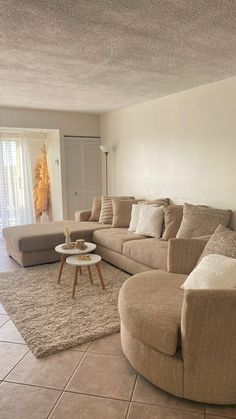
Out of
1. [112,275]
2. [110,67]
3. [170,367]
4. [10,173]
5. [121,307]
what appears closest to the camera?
[170,367]

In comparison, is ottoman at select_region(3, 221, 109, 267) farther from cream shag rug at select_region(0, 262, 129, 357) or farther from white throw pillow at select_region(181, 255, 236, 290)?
white throw pillow at select_region(181, 255, 236, 290)

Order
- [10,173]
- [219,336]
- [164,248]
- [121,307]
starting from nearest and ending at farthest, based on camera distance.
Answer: [219,336], [121,307], [164,248], [10,173]

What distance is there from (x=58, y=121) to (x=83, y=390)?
491 cm

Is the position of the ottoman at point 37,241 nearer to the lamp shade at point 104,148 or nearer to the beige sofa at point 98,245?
the beige sofa at point 98,245

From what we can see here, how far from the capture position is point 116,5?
1.91 meters

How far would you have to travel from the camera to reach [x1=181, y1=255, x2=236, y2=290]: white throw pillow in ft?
6.93

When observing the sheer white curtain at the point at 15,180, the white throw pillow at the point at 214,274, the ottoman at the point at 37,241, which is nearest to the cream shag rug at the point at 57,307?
the ottoman at the point at 37,241

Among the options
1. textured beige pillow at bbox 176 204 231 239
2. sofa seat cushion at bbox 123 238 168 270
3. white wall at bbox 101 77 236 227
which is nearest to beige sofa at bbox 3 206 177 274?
sofa seat cushion at bbox 123 238 168 270

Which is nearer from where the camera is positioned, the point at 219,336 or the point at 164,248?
the point at 219,336

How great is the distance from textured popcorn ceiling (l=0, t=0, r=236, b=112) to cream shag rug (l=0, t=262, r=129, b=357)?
231cm

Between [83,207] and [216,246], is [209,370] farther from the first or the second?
[83,207]

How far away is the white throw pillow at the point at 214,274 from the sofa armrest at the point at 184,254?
312 millimetres

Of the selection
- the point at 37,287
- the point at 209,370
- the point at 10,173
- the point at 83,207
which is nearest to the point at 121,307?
the point at 209,370

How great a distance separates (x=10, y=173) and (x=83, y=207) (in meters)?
1.60
